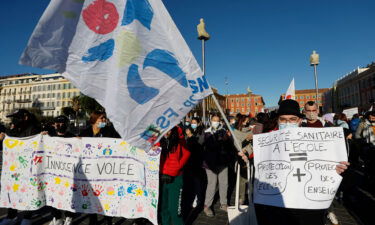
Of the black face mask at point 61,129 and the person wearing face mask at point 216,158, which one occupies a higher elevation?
the black face mask at point 61,129

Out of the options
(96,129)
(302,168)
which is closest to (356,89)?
(302,168)

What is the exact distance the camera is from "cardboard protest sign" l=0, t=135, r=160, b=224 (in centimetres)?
332

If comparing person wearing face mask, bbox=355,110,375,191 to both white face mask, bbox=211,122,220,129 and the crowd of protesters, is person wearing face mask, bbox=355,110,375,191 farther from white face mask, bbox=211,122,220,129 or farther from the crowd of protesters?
white face mask, bbox=211,122,220,129

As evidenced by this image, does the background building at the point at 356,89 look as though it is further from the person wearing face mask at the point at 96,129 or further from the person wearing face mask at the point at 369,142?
the person wearing face mask at the point at 96,129

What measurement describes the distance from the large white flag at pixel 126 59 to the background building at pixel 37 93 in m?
94.9

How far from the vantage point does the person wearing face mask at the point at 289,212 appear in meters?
2.05

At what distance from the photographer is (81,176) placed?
3.62 m

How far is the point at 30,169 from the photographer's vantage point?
3859mm

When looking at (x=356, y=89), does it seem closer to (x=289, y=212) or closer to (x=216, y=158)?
(x=216, y=158)

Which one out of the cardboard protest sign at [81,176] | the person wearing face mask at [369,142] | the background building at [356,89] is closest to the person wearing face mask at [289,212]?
the cardboard protest sign at [81,176]

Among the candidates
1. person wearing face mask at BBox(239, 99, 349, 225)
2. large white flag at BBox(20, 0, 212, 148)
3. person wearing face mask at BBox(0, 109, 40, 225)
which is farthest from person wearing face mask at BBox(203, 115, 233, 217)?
person wearing face mask at BBox(0, 109, 40, 225)

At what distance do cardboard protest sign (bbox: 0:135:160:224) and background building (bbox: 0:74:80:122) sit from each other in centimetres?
9296

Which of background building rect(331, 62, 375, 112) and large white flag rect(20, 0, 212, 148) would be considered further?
background building rect(331, 62, 375, 112)

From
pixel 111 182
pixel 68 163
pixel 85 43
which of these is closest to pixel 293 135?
pixel 85 43
